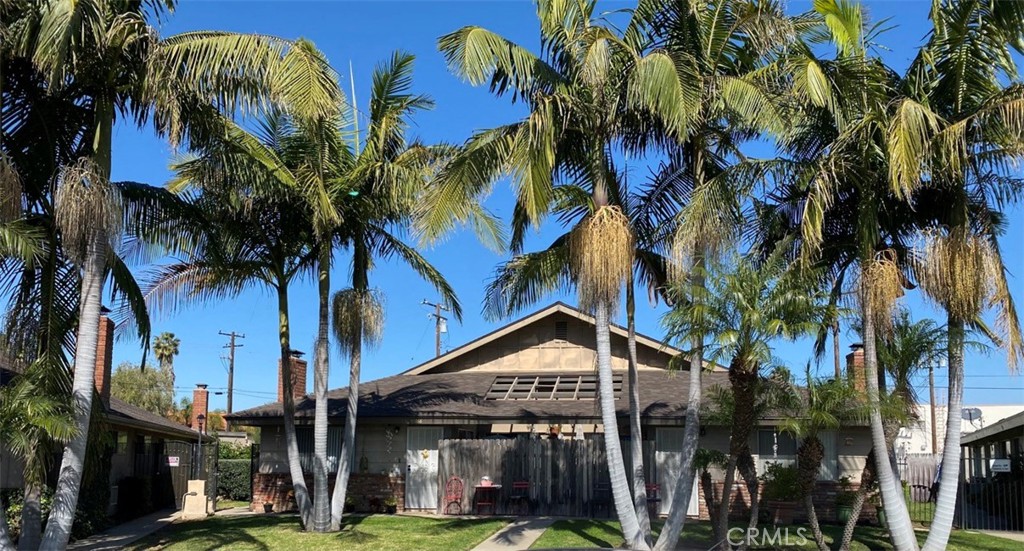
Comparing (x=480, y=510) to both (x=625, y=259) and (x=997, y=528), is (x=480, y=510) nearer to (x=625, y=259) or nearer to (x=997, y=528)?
(x=625, y=259)

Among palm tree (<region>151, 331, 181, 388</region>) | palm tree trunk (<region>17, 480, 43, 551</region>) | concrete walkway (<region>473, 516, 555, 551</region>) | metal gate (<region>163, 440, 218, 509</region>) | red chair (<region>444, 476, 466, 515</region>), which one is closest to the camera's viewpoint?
palm tree trunk (<region>17, 480, 43, 551</region>)

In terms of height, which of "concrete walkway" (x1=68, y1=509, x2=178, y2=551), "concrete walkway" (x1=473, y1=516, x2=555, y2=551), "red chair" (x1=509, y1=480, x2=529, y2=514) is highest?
"red chair" (x1=509, y1=480, x2=529, y2=514)

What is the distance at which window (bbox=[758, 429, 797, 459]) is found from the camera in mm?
20969

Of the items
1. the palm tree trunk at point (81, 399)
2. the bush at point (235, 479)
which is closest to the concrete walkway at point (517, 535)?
the palm tree trunk at point (81, 399)

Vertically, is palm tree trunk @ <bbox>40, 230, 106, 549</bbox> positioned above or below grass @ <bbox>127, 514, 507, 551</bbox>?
above

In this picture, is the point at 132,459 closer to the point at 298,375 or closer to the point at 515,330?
the point at 298,375

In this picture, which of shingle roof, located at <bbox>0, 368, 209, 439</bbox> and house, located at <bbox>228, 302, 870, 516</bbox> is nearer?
shingle roof, located at <bbox>0, 368, 209, 439</bbox>

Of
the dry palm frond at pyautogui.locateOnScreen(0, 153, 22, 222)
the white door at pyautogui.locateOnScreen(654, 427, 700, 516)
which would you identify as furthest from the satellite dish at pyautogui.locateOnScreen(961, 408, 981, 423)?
the dry palm frond at pyautogui.locateOnScreen(0, 153, 22, 222)

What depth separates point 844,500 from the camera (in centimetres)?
1909

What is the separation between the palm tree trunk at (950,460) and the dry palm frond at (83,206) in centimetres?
1234

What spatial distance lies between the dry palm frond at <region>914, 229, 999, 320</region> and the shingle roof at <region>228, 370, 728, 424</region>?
24.7 feet

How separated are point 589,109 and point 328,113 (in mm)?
4011

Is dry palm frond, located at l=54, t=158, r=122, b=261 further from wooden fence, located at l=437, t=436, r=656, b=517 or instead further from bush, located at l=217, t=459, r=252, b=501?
bush, located at l=217, t=459, r=252, b=501

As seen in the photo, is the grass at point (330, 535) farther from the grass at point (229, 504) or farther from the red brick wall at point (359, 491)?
the grass at point (229, 504)
